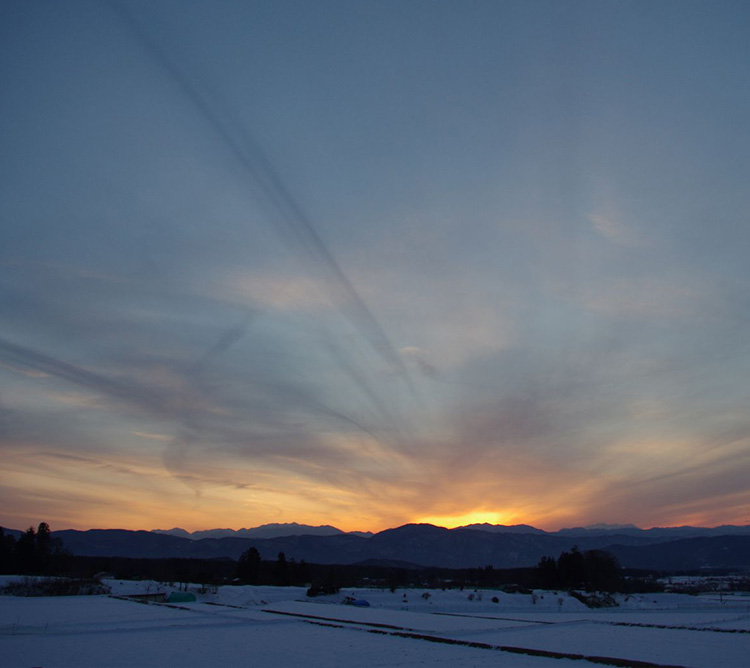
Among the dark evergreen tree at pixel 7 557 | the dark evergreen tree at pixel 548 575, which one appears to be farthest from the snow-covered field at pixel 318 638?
the dark evergreen tree at pixel 548 575

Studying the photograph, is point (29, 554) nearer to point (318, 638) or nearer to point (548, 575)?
point (318, 638)

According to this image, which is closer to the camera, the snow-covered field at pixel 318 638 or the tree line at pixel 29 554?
the snow-covered field at pixel 318 638

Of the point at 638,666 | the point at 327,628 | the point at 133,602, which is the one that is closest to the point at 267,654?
the point at 327,628

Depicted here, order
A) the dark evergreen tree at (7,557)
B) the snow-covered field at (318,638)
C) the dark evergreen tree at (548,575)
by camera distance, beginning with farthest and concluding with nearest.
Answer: the dark evergreen tree at (548,575), the dark evergreen tree at (7,557), the snow-covered field at (318,638)

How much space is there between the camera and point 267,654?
26.0 m

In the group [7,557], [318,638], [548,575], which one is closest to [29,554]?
[7,557]

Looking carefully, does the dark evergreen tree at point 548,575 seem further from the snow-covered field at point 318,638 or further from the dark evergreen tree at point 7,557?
the dark evergreen tree at point 7,557

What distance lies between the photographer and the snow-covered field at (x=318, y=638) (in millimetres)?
24578

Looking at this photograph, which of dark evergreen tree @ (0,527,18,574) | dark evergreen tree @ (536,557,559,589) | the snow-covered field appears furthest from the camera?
dark evergreen tree @ (536,557,559,589)

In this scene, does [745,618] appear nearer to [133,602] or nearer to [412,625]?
[412,625]

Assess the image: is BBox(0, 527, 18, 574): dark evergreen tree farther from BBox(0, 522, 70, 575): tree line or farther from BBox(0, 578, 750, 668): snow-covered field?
BBox(0, 578, 750, 668): snow-covered field

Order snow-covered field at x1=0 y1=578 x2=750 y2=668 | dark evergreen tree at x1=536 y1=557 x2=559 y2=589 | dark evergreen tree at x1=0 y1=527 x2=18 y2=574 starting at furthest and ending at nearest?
dark evergreen tree at x1=536 y1=557 x2=559 y2=589 → dark evergreen tree at x1=0 y1=527 x2=18 y2=574 → snow-covered field at x1=0 y1=578 x2=750 y2=668

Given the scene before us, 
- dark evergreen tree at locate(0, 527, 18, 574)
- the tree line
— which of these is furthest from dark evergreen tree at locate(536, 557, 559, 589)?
dark evergreen tree at locate(0, 527, 18, 574)

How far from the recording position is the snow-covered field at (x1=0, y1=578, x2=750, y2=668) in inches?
968
